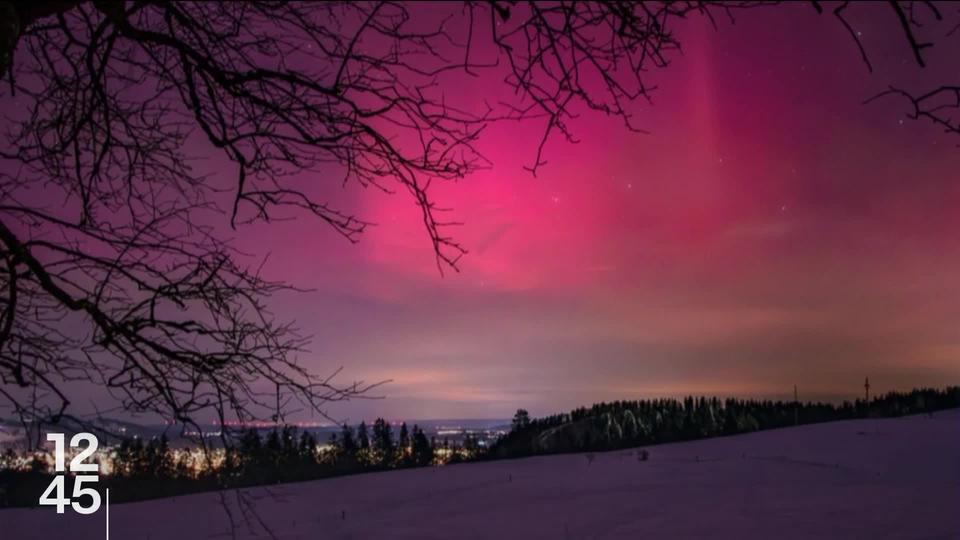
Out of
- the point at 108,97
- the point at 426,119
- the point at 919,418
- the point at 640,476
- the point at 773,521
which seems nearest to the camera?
the point at 426,119

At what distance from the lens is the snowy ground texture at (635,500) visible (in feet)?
27.7

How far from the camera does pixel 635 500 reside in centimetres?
1051

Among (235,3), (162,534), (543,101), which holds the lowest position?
(162,534)

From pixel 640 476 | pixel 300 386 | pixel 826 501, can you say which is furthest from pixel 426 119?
pixel 640 476

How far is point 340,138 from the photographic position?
10.8 feet

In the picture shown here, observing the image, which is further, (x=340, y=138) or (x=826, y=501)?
(x=826, y=501)

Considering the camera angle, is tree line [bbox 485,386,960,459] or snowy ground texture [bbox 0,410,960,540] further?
tree line [bbox 485,386,960,459]

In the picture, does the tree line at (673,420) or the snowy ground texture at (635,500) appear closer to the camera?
the snowy ground texture at (635,500)

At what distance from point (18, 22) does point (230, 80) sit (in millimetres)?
793

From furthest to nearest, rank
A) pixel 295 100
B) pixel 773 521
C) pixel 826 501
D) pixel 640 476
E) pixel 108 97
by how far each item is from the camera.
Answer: pixel 640 476 < pixel 826 501 < pixel 773 521 < pixel 108 97 < pixel 295 100

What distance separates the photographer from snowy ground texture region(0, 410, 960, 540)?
845 cm

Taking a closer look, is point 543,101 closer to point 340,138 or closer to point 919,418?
point 340,138

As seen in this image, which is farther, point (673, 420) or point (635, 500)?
point (673, 420)

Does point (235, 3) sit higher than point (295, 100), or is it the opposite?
point (235, 3)
